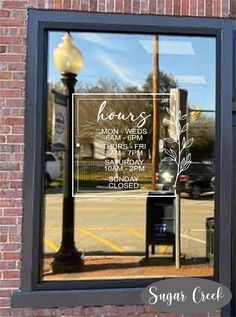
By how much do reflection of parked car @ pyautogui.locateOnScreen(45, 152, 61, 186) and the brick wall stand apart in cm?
23

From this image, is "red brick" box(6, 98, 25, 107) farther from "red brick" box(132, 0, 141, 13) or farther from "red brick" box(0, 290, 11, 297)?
"red brick" box(0, 290, 11, 297)

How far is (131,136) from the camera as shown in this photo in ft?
15.3

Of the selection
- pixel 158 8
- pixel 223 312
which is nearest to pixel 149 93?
pixel 158 8

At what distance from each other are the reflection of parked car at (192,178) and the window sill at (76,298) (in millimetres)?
972

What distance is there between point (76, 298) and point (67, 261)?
35 centimetres

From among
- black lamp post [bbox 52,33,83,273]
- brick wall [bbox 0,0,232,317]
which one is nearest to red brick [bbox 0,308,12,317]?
brick wall [bbox 0,0,232,317]

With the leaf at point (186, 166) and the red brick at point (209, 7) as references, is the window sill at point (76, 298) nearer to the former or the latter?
the leaf at point (186, 166)

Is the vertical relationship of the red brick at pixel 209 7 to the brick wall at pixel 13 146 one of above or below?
above

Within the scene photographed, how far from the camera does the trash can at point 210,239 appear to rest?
4.65 meters

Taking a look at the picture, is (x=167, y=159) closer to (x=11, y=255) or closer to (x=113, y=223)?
(x=113, y=223)

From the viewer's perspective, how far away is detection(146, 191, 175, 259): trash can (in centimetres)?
468

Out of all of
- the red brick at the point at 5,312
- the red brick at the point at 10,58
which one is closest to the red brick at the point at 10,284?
the red brick at the point at 5,312

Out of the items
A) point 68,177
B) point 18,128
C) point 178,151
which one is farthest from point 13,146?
point 178,151

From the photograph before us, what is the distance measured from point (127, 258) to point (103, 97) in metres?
1.46
